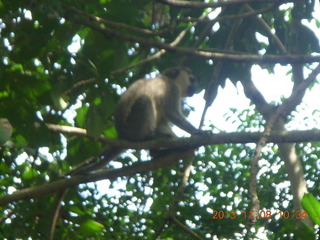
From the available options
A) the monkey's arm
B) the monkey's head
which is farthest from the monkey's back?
the monkey's head

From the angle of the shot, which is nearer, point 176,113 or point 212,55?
point 212,55

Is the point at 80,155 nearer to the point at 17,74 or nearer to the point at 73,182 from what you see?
the point at 73,182

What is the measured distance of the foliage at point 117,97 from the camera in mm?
3816

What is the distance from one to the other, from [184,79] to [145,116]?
1244 mm

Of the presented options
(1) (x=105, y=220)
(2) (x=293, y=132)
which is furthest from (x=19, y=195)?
(2) (x=293, y=132)

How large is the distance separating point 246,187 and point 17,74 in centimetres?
296

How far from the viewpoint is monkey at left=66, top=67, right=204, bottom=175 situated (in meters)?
5.27

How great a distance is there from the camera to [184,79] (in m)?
6.79

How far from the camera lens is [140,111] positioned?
579 centimetres
